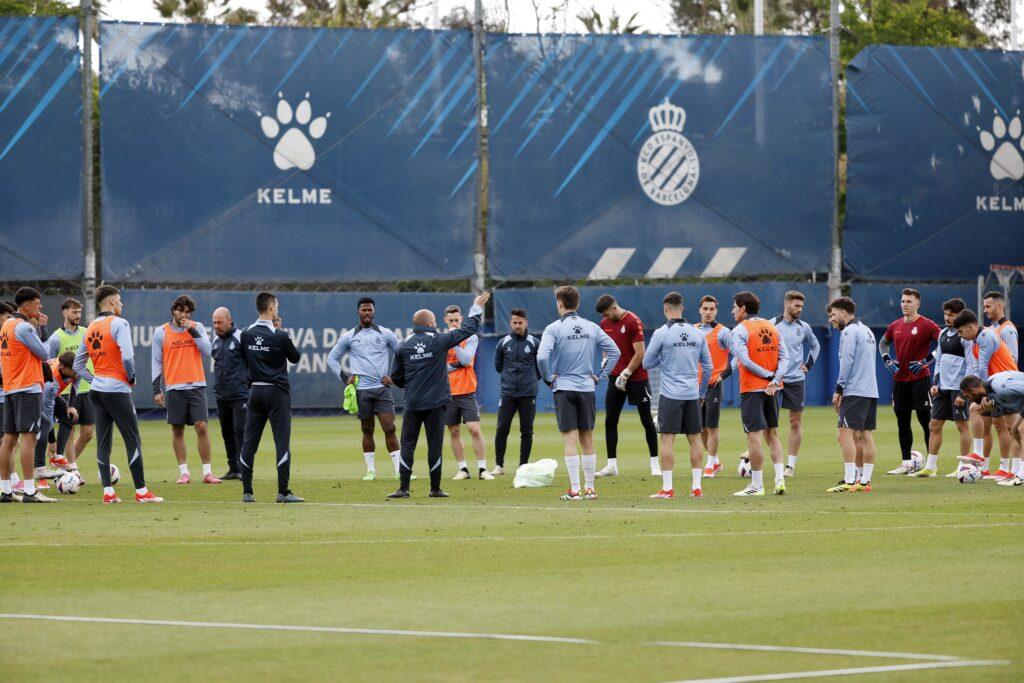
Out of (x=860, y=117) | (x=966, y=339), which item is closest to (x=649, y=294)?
(x=860, y=117)

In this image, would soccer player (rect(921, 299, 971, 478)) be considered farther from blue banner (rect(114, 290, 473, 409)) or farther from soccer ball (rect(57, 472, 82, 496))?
blue banner (rect(114, 290, 473, 409))

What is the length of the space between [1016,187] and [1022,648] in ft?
110

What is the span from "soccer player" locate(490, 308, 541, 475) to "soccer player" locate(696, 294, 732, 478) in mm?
2039

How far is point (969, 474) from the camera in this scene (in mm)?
15711

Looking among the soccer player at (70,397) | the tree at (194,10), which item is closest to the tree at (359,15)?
the tree at (194,10)

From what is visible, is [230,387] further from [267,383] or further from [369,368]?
[267,383]

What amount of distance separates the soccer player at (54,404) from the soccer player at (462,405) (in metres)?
4.28

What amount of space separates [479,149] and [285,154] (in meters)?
4.54

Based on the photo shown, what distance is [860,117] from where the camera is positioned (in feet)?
121

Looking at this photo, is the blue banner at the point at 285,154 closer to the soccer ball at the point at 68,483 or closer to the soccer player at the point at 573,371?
the soccer ball at the point at 68,483

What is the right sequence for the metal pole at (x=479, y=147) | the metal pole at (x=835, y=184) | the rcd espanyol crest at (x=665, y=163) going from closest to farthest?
the metal pole at (x=479, y=147) < the rcd espanyol crest at (x=665, y=163) < the metal pole at (x=835, y=184)

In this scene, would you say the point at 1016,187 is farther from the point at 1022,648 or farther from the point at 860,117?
the point at 1022,648

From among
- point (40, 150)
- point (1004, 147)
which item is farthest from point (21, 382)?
point (1004, 147)

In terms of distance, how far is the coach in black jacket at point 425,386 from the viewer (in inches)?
581
